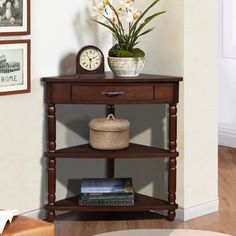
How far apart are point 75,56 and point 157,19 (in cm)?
51

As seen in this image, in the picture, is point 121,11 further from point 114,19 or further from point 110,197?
point 110,197

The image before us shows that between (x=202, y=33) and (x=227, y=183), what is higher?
(x=202, y=33)

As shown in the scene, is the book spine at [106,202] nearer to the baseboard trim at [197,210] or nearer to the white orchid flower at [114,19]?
the baseboard trim at [197,210]

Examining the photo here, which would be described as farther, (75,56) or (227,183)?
(227,183)

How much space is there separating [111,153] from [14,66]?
0.70 m

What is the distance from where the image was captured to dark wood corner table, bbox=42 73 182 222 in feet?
12.7

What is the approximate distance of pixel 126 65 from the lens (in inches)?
154

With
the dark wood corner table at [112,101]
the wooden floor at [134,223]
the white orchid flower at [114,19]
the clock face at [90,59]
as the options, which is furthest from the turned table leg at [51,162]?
the white orchid flower at [114,19]

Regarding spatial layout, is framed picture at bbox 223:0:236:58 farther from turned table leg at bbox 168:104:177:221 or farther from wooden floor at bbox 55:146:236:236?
turned table leg at bbox 168:104:177:221

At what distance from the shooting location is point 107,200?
13.3 feet

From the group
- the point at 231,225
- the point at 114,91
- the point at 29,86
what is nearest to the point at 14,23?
the point at 29,86

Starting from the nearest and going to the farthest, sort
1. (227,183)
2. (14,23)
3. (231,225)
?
(14,23)
(231,225)
(227,183)

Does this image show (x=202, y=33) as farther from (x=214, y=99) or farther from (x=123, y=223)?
(x=123, y=223)

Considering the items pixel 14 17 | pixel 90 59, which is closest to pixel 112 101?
pixel 90 59
